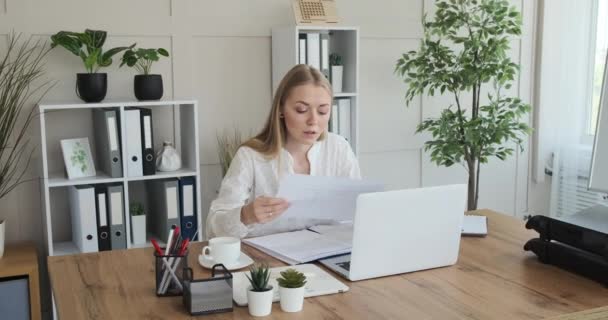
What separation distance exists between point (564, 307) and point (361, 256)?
0.50 metres

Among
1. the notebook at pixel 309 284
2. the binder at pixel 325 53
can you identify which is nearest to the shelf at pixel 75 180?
the binder at pixel 325 53

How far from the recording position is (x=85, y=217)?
10.5 feet

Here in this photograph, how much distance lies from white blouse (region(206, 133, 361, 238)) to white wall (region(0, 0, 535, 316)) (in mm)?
1273

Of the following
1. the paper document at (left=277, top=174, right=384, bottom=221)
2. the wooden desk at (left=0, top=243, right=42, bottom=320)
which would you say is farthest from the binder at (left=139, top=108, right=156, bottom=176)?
the paper document at (left=277, top=174, right=384, bottom=221)

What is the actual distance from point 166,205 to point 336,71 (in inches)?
48.5

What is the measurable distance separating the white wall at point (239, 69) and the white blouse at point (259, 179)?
127 cm

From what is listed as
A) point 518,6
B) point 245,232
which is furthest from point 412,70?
point 245,232

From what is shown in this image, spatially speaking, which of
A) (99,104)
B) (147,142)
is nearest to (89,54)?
(99,104)

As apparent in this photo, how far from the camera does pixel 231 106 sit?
3.78 metres

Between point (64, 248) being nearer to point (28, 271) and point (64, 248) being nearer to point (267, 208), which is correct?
point (28, 271)

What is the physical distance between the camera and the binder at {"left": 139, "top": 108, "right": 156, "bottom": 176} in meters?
3.28

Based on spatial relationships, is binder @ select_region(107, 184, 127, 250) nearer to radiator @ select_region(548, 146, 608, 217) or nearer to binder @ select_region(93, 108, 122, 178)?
binder @ select_region(93, 108, 122, 178)

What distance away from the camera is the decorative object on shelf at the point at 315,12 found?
3.62 meters

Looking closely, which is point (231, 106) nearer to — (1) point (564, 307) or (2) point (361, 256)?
(2) point (361, 256)
